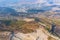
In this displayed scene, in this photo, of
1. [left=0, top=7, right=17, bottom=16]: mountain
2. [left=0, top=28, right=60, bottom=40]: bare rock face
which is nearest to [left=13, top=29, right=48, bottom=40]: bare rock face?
[left=0, top=28, right=60, bottom=40]: bare rock face

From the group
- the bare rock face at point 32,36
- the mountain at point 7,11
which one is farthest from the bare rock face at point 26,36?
the mountain at point 7,11

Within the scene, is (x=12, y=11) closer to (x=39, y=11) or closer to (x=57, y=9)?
(x=39, y=11)

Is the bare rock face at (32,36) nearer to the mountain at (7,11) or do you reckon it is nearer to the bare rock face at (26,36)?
the bare rock face at (26,36)

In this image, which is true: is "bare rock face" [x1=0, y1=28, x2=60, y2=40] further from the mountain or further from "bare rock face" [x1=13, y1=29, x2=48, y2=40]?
the mountain

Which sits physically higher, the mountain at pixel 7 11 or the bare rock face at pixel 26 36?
the mountain at pixel 7 11

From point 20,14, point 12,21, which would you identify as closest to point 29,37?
point 12,21

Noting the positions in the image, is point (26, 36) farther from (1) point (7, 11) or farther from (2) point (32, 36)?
(1) point (7, 11)

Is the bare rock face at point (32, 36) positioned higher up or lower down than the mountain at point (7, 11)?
lower down

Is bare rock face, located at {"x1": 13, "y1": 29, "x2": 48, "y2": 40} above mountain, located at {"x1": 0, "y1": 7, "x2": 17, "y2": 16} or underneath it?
underneath

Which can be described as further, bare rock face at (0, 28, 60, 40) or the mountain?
the mountain

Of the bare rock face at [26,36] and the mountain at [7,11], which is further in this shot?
the mountain at [7,11]

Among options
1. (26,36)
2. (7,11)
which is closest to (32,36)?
(26,36)
